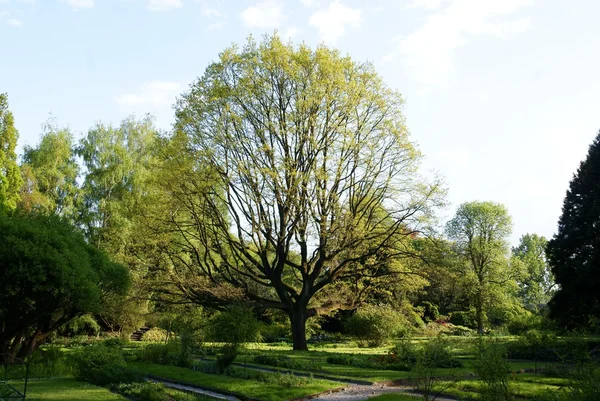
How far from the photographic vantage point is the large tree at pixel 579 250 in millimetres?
27484

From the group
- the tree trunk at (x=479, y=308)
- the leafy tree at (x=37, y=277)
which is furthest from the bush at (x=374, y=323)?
the leafy tree at (x=37, y=277)

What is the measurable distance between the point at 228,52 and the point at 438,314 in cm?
3584

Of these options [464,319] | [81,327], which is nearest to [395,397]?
[81,327]

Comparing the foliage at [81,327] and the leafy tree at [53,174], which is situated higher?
the leafy tree at [53,174]

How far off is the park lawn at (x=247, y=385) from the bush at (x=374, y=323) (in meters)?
15.3

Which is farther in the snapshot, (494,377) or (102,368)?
(102,368)

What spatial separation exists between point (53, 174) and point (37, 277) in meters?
25.1

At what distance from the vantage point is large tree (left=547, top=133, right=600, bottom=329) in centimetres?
2748

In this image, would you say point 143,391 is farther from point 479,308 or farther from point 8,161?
point 479,308

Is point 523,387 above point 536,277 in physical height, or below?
below

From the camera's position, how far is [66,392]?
13016mm

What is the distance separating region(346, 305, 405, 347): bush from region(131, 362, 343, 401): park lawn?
602 inches

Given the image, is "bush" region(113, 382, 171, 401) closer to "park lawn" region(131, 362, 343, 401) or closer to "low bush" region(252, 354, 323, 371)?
"park lawn" region(131, 362, 343, 401)

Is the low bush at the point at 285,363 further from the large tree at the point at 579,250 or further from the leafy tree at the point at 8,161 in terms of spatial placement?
the leafy tree at the point at 8,161
